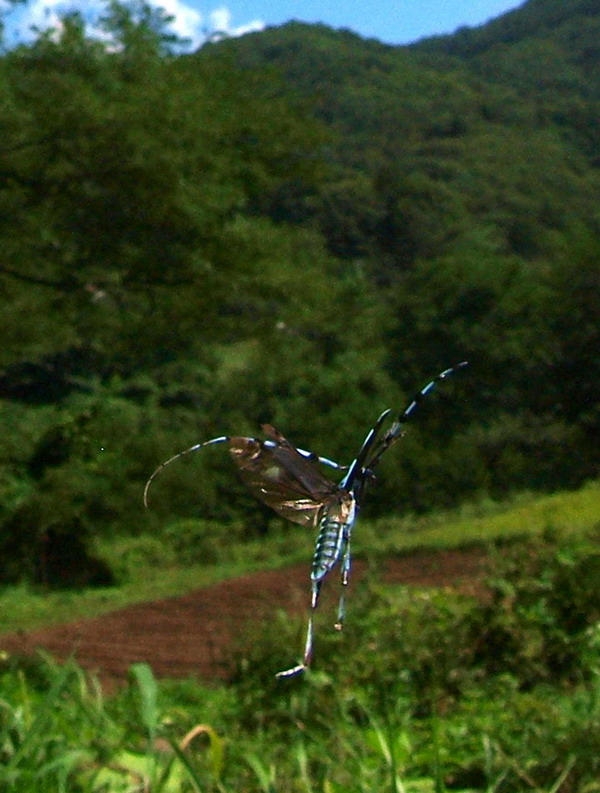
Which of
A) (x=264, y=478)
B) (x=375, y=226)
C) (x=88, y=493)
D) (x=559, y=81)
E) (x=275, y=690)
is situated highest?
(x=559, y=81)

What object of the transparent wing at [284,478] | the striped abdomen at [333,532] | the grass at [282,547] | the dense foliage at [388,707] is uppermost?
the transparent wing at [284,478]

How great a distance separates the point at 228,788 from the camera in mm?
2396

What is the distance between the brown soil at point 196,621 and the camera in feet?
8.95

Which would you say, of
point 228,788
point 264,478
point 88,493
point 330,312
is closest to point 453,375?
point 264,478

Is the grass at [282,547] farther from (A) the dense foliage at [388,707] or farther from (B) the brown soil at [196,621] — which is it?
(A) the dense foliage at [388,707]

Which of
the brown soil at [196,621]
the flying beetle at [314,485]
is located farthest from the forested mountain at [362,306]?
the brown soil at [196,621]

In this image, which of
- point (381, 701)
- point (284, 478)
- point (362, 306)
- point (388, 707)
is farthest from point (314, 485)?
point (381, 701)

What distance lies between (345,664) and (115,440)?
3.13 meters

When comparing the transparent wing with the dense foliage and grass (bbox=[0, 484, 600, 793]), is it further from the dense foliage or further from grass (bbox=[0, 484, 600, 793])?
the dense foliage

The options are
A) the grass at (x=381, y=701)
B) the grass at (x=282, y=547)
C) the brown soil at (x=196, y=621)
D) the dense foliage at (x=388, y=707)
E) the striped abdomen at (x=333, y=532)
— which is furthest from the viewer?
the brown soil at (x=196, y=621)

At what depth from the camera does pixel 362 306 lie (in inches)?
44.8

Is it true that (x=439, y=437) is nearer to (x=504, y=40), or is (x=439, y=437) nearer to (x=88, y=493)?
(x=88, y=493)

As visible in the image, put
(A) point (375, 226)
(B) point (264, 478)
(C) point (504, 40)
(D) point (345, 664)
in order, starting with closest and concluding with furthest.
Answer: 1. (B) point (264, 478)
2. (A) point (375, 226)
3. (C) point (504, 40)
4. (D) point (345, 664)

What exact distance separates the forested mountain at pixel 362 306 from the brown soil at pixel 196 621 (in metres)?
0.77
